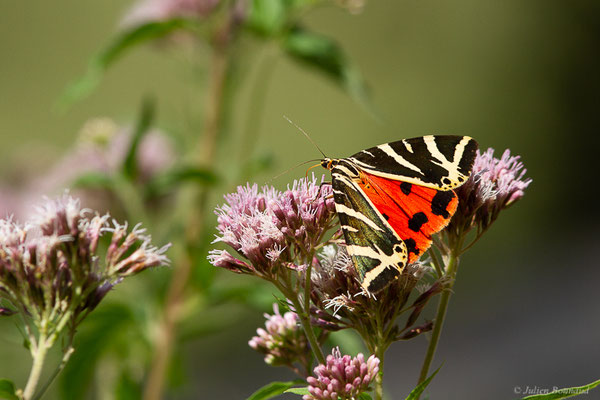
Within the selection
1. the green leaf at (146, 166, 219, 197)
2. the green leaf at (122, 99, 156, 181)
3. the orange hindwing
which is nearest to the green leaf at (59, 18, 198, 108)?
the green leaf at (122, 99, 156, 181)

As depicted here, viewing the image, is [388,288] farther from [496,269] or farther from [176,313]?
[496,269]

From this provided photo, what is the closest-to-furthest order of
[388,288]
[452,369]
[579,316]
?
[388,288] < [452,369] < [579,316]

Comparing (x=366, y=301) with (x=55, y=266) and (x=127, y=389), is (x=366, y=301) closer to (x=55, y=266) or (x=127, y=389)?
(x=55, y=266)

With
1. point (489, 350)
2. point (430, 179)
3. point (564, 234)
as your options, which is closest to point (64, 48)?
point (489, 350)

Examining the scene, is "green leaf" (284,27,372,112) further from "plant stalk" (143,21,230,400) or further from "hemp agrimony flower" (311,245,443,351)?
"hemp agrimony flower" (311,245,443,351)

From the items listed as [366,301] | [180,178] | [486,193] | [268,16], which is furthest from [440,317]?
[268,16]

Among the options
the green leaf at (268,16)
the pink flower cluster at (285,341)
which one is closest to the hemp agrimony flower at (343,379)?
the pink flower cluster at (285,341)
